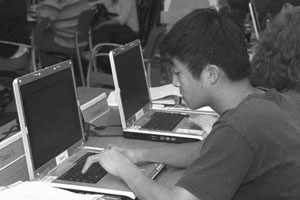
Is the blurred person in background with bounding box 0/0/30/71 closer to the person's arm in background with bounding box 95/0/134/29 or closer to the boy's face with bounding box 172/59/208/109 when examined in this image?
the person's arm in background with bounding box 95/0/134/29

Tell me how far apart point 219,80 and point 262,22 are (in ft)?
10.7

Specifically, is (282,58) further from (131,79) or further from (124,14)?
(124,14)

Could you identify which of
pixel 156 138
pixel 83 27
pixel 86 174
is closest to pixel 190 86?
pixel 86 174

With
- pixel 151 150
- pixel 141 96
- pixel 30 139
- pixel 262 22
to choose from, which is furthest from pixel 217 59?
pixel 262 22

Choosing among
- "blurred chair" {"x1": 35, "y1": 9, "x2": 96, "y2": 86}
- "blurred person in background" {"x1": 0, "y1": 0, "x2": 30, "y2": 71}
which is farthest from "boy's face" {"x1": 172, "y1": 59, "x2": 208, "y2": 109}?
"blurred chair" {"x1": 35, "y1": 9, "x2": 96, "y2": 86}

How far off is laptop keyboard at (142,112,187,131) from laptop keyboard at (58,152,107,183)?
1.50 feet

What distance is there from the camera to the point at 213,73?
134 centimetres

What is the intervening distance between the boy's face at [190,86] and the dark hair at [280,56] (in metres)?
0.51

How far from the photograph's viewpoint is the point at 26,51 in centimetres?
437

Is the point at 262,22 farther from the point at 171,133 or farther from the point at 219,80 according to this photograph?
the point at 219,80

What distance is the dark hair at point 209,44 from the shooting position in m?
1.34

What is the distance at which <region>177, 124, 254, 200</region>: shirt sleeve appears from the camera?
3.78 feet

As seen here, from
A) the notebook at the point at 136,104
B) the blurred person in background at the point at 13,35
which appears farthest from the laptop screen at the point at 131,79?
the blurred person in background at the point at 13,35

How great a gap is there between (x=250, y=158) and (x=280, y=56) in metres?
0.81
